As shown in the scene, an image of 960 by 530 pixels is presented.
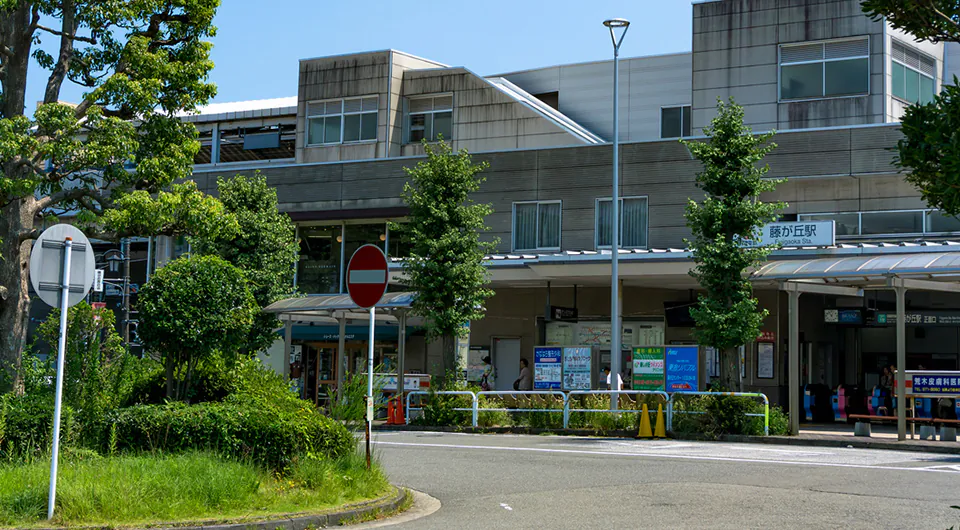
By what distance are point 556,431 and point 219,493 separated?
15.1 m

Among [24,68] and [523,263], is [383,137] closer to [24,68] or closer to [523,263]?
[523,263]

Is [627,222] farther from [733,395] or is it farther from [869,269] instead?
[869,269]

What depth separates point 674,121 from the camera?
146ft

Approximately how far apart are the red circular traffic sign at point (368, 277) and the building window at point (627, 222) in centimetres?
2131

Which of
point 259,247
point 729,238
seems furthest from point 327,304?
point 729,238

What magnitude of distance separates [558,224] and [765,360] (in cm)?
770

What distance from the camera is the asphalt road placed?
11023 mm

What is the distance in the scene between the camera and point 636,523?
1075cm


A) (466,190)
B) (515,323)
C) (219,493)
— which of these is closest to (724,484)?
(219,493)

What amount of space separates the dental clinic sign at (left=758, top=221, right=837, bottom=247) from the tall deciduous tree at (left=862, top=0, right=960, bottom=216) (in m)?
20.7

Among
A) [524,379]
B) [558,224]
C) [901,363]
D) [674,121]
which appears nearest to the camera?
[901,363]

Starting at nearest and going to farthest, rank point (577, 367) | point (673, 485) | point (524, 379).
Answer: point (673, 485)
point (577, 367)
point (524, 379)

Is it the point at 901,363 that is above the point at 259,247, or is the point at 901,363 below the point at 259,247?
below

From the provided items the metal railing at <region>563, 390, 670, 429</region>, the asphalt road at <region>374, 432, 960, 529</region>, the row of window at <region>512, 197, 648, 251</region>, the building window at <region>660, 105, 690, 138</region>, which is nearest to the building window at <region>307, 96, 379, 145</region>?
the row of window at <region>512, 197, 648, 251</region>
